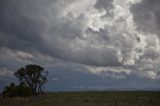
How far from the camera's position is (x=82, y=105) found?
5566 cm

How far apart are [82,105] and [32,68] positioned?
198 feet

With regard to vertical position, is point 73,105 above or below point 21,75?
below

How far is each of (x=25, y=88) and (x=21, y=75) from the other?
12.8 meters

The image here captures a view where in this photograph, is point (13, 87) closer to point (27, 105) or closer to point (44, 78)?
point (44, 78)

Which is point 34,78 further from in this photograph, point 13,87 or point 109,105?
point 109,105

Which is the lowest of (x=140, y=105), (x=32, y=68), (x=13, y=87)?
(x=140, y=105)

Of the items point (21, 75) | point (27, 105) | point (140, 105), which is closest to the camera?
point (140, 105)

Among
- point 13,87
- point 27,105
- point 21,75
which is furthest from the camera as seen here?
point 21,75

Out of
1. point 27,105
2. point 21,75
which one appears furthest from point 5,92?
point 27,105

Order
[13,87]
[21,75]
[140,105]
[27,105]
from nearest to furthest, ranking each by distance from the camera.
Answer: [140,105], [27,105], [13,87], [21,75]

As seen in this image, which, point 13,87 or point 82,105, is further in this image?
point 13,87

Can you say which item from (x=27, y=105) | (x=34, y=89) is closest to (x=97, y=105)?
(x=27, y=105)

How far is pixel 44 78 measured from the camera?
11712 centimetres

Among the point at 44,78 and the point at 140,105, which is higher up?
the point at 44,78
